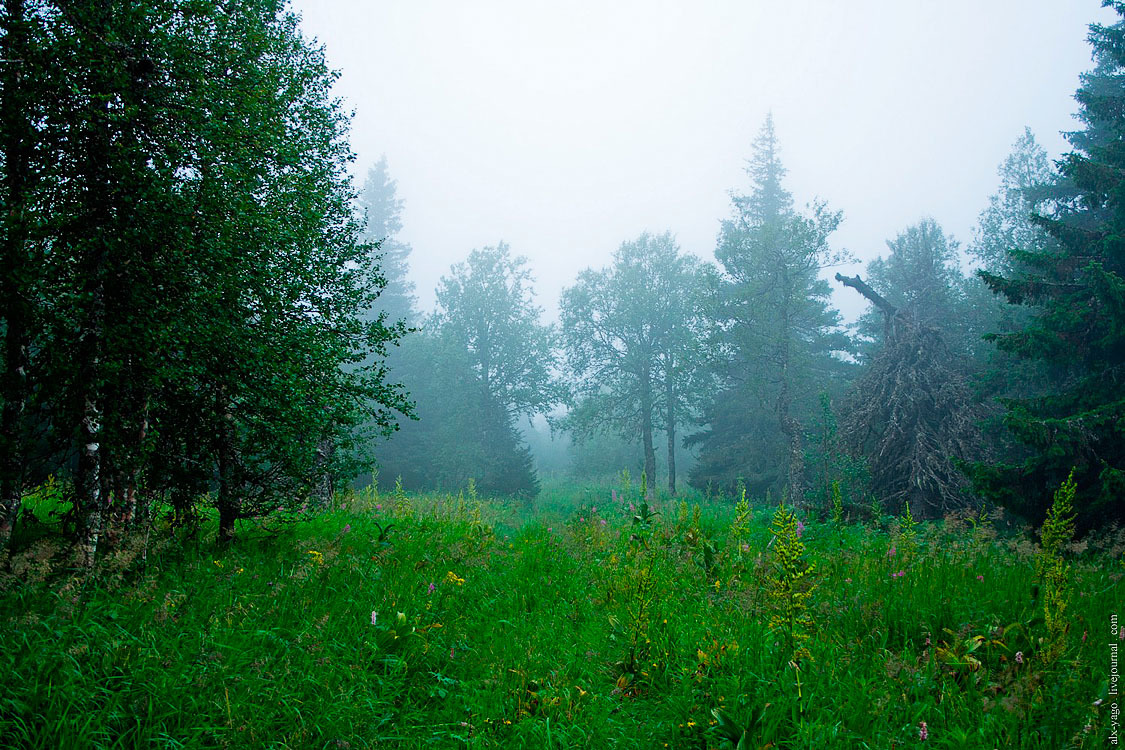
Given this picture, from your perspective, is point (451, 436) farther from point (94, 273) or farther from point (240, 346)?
point (94, 273)

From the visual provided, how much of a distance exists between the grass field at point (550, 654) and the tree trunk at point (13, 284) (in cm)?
62

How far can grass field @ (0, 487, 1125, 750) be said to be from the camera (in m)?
2.63

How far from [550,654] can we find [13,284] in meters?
5.20

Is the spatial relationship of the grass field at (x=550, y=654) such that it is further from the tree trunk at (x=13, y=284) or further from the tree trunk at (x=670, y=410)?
the tree trunk at (x=670, y=410)

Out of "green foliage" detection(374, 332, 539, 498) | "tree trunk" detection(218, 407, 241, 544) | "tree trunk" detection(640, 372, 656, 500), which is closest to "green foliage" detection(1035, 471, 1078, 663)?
"tree trunk" detection(218, 407, 241, 544)

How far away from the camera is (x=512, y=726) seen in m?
2.87

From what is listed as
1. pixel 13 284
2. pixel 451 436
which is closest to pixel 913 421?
pixel 13 284

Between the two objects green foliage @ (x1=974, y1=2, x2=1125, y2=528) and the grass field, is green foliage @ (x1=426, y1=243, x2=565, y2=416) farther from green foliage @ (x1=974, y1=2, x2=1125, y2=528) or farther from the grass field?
the grass field

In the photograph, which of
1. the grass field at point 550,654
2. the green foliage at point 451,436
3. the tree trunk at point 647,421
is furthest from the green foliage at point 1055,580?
the green foliage at point 451,436

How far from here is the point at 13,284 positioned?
392cm

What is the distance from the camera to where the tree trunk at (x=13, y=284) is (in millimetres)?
3887

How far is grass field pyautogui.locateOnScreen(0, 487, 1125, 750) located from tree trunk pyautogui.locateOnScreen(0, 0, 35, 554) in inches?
24.6

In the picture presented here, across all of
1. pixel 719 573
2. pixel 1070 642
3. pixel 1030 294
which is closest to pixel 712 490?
pixel 1030 294

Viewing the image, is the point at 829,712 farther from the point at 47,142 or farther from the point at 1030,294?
the point at 1030,294
